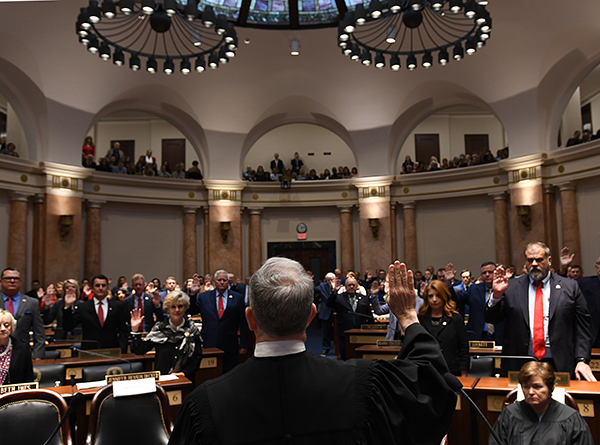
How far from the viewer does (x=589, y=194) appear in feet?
47.0

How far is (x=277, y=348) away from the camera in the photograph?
5.91 ft

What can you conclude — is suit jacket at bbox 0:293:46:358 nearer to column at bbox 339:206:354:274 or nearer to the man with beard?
the man with beard

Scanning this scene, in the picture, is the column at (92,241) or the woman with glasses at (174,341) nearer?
the woman with glasses at (174,341)

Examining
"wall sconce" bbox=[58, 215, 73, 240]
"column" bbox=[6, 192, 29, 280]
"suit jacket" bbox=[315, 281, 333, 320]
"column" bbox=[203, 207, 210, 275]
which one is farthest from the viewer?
"column" bbox=[203, 207, 210, 275]

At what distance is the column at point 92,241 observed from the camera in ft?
51.4

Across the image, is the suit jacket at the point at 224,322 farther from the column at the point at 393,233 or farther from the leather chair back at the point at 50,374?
the column at the point at 393,233

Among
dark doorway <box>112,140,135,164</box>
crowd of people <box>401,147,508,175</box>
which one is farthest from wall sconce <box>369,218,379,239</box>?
dark doorway <box>112,140,135,164</box>

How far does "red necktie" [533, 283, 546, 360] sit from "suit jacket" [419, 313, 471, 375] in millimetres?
687

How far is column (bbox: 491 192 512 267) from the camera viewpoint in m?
15.8

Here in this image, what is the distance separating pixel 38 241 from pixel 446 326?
500 inches

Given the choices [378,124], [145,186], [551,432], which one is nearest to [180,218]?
[145,186]

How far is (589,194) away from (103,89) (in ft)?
45.9

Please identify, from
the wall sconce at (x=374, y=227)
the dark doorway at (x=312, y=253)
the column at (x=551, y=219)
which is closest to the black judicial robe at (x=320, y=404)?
the column at (x=551, y=219)

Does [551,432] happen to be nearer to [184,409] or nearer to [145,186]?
[184,409]
